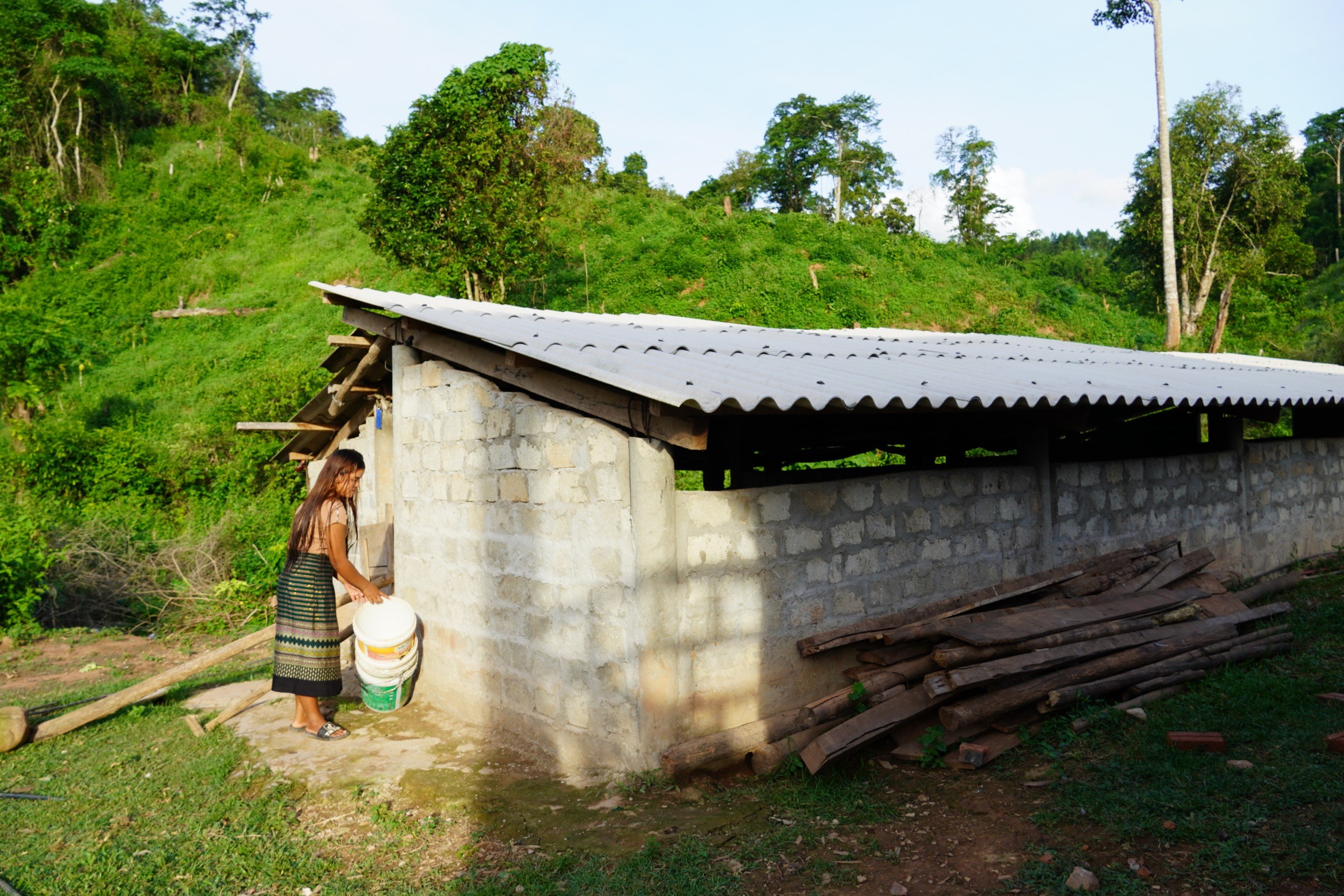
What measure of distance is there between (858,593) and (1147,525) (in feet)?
12.2

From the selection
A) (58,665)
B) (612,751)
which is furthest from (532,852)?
(58,665)

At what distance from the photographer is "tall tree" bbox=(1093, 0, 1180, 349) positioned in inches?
827

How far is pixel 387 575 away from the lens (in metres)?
7.14

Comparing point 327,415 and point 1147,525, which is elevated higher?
point 327,415

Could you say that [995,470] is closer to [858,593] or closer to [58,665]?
[858,593]

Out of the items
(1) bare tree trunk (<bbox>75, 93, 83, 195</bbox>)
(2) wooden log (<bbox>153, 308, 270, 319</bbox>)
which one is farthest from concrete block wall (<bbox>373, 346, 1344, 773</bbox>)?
(1) bare tree trunk (<bbox>75, 93, 83, 195</bbox>)

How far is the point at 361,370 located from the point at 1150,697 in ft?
20.6

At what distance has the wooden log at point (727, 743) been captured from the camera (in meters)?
4.43

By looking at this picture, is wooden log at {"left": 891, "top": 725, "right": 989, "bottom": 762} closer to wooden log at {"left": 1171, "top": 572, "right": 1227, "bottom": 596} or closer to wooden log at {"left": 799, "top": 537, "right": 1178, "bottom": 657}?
wooden log at {"left": 799, "top": 537, "right": 1178, "bottom": 657}

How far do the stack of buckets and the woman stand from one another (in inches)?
7.6

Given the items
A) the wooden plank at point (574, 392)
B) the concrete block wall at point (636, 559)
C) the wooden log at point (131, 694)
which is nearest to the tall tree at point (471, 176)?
the concrete block wall at point (636, 559)

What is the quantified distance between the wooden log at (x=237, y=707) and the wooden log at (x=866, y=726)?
406cm

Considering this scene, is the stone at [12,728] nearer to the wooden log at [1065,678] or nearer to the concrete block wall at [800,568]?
the concrete block wall at [800,568]

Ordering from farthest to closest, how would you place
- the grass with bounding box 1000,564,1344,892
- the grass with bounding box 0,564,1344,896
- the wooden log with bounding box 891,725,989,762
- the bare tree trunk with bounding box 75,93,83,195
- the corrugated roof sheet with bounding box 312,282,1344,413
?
the bare tree trunk with bounding box 75,93,83,195
the wooden log with bounding box 891,725,989,762
the corrugated roof sheet with bounding box 312,282,1344,413
the grass with bounding box 0,564,1344,896
the grass with bounding box 1000,564,1344,892
